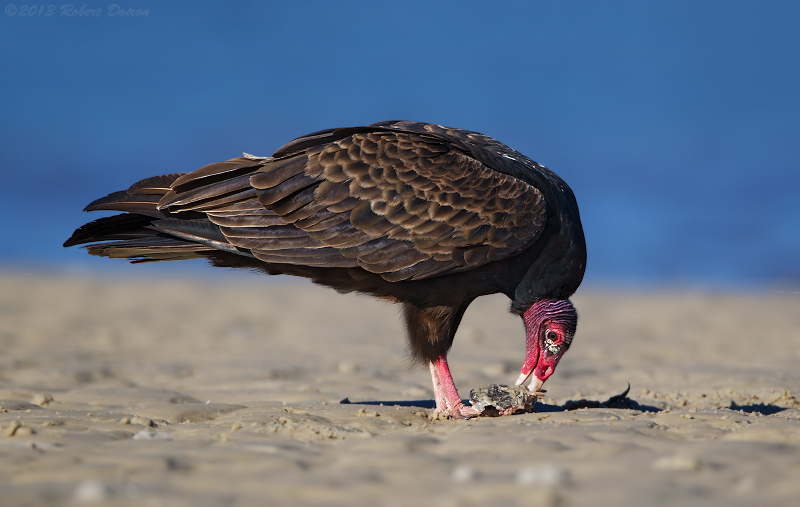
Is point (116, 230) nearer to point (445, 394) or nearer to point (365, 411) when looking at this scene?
point (365, 411)

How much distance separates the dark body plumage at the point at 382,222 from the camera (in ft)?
15.0

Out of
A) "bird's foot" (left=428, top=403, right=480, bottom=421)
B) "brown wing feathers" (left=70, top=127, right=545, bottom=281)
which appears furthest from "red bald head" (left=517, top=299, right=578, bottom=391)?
"brown wing feathers" (left=70, top=127, right=545, bottom=281)

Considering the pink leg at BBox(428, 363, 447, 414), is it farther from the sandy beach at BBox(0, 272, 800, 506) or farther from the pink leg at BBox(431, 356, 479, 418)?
the sandy beach at BBox(0, 272, 800, 506)

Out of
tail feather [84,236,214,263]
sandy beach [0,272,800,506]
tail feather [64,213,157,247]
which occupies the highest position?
tail feather [64,213,157,247]

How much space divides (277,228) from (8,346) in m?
6.08

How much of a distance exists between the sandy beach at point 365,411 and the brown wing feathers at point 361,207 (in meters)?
1.01

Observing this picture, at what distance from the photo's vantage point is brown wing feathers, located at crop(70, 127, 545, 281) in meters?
4.54

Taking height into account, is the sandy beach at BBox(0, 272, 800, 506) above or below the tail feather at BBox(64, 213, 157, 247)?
below

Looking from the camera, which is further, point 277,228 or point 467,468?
point 277,228

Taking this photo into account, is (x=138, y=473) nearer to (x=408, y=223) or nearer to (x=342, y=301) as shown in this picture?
(x=408, y=223)

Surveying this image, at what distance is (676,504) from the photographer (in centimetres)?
227

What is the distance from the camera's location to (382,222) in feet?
15.1

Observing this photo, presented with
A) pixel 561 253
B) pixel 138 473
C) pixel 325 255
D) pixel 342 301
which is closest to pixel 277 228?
pixel 325 255

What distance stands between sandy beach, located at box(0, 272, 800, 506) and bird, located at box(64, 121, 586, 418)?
733mm
